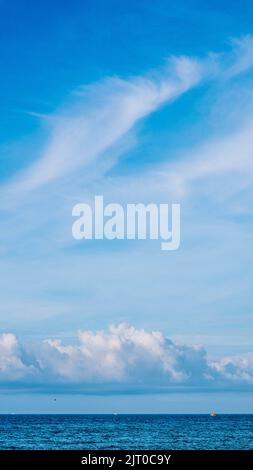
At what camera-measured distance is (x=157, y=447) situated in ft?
375

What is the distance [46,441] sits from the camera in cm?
12888
